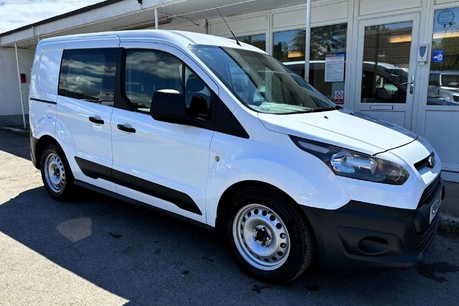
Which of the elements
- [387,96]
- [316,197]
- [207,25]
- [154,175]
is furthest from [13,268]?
[207,25]

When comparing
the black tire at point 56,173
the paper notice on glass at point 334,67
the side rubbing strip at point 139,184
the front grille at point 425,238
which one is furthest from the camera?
the paper notice on glass at point 334,67

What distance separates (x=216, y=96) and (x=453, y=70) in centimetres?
417

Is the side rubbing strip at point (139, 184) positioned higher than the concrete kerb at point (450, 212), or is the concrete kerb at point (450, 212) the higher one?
the side rubbing strip at point (139, 184)

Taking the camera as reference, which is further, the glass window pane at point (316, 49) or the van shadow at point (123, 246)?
the glass window pane at point (316, 49)

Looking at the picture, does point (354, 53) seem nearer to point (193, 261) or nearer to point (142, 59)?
Result: point (142, 59)

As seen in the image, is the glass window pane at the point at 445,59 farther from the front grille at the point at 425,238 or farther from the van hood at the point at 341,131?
the front grille at the point at 425,238

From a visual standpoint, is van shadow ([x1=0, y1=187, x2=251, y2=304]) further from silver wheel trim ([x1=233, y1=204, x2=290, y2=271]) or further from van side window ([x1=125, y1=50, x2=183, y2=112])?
van side window ([x1=125, y1=50, x2=183, y2=112])

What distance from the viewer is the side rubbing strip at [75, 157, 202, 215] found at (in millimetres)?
3293

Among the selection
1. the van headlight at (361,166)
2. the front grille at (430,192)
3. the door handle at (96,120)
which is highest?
the door handle at (96,120)

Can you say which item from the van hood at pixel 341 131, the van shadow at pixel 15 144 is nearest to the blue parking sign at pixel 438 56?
the van hood at pixel 341 131

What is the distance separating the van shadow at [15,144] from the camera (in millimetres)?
8617

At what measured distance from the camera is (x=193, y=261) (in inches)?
130

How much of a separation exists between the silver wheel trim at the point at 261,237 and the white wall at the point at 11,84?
43.6ft

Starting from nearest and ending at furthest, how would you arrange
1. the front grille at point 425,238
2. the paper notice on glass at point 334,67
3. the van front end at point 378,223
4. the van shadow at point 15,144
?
the van front end at point 378,223
the front grille at point 425,238
the paper notice on glass at point 334,67
the van shadow at point 15,144
